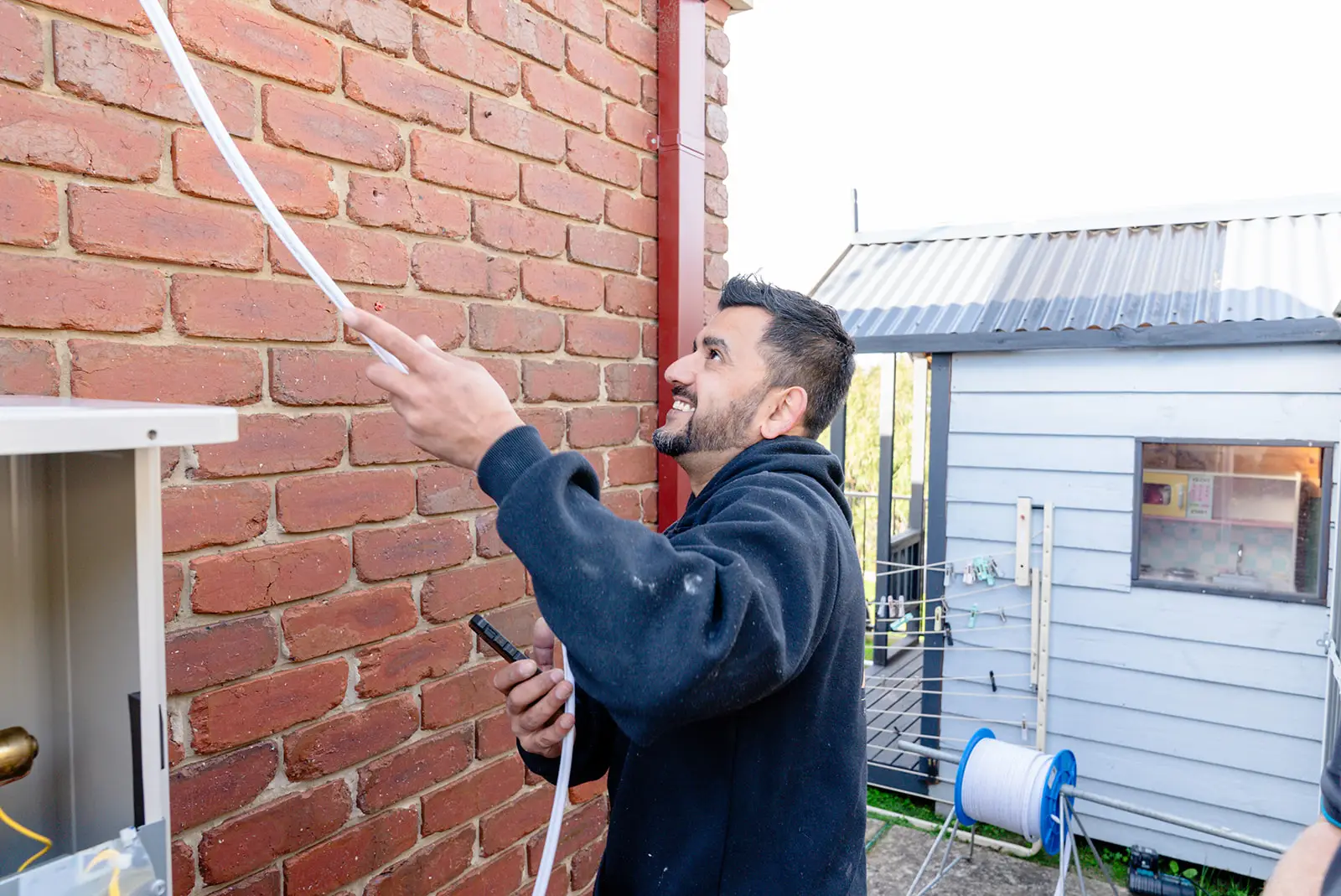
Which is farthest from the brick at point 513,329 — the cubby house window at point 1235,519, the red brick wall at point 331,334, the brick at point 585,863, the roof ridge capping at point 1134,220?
the roof ridge capping at point 1134,220

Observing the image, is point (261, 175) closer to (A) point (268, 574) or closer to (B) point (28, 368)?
(B) point (28, 368)

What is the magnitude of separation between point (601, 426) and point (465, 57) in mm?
781

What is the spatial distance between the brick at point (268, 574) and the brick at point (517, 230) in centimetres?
63

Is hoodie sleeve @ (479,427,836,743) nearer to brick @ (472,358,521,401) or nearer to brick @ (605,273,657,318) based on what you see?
brick @ (472,358,521,401)

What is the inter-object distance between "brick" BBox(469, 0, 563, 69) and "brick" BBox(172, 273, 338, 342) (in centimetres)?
63

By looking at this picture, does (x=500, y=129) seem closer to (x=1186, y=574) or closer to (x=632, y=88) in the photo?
(x=632, y=88)

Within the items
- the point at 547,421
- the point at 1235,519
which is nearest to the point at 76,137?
the point at 547,421

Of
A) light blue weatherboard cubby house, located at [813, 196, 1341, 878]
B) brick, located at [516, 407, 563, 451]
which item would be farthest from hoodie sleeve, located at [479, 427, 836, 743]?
light blue weatherboard cubby house, located at [813, 196, 1341, 878]

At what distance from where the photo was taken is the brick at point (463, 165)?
4.88ft

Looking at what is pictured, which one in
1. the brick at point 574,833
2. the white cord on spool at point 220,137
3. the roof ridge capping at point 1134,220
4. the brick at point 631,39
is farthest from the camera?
the roof ridge capping at point 1134,220

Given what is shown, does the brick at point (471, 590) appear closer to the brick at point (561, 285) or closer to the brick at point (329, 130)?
the brick at point (561, 285)

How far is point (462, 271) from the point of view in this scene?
5.16ft

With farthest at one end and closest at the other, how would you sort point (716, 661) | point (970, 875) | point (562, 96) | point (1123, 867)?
point (1123, 867), point (970, 875), point (562, 96), point (716, 661)

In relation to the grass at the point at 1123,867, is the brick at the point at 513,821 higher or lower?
higher
